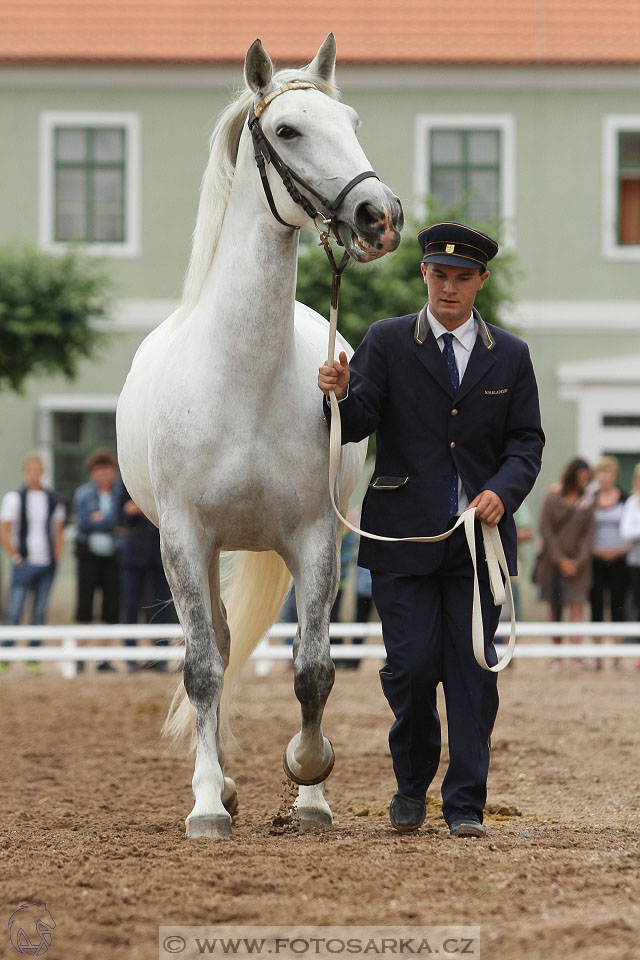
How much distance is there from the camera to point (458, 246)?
5.10 metres

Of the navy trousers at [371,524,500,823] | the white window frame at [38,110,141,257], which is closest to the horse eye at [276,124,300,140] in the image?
the navy trousers at [371,524,500,823]

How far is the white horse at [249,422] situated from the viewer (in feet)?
16.4

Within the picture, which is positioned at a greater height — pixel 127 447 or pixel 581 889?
pixel 127 447

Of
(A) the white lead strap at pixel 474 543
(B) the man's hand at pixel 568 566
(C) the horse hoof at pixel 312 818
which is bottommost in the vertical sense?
(C) the horse hoof at pixel 312 818

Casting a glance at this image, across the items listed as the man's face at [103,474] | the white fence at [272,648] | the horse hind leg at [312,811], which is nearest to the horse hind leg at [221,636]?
the horse hind leg at [312,811]

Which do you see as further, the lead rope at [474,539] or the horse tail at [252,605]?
the horse tail at [252,605]

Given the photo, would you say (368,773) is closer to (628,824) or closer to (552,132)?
(628,824)

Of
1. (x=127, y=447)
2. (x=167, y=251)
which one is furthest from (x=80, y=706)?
(x=167, y=251)

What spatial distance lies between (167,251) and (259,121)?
15.7 metres

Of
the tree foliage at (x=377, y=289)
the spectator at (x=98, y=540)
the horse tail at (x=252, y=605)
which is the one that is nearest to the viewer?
the horse tail at (x=252, y=605)

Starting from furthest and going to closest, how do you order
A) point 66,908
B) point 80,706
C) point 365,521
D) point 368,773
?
point 80,706, point 368,773, point 365,521, point 66,908

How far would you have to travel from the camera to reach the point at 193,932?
11.4 ft

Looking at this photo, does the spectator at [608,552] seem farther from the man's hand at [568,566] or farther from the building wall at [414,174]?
the building wall at [414,174]

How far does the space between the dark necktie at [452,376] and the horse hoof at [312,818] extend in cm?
126
